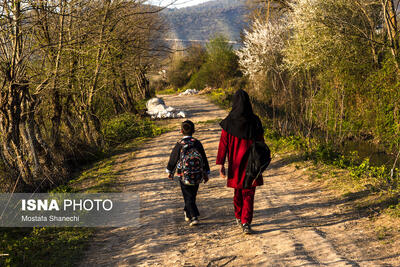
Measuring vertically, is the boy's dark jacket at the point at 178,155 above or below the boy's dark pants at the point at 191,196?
above

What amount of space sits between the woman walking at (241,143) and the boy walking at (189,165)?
1.47 ft

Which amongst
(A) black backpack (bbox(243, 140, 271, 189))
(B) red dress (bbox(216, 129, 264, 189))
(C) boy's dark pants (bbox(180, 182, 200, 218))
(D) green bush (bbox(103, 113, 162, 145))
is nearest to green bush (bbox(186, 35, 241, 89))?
(D) green bush (bbox(103, 113, 162, 145))

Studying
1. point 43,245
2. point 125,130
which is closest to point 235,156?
point 43,245

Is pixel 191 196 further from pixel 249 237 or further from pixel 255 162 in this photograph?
pixel 255 162

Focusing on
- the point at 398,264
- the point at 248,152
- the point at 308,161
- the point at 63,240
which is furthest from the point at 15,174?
the point at 398,264

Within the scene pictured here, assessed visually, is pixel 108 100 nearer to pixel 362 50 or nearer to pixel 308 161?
pixel 308 161

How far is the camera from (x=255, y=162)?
16.7ft

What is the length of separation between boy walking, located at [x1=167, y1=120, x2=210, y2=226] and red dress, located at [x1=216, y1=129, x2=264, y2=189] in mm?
440

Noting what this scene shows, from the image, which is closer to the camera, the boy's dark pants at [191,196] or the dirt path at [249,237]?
the dirt path at [249,237]

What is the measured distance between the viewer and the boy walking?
5523 mm

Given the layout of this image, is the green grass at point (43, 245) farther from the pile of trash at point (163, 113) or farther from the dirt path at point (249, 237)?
the pile of trash at point (163, 113)

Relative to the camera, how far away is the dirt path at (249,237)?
4.47m

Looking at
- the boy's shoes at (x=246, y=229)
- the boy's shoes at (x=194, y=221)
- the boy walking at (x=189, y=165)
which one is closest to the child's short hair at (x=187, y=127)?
the boy walking at (x=189, y=165)

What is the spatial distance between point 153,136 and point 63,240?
9229 millimetres
